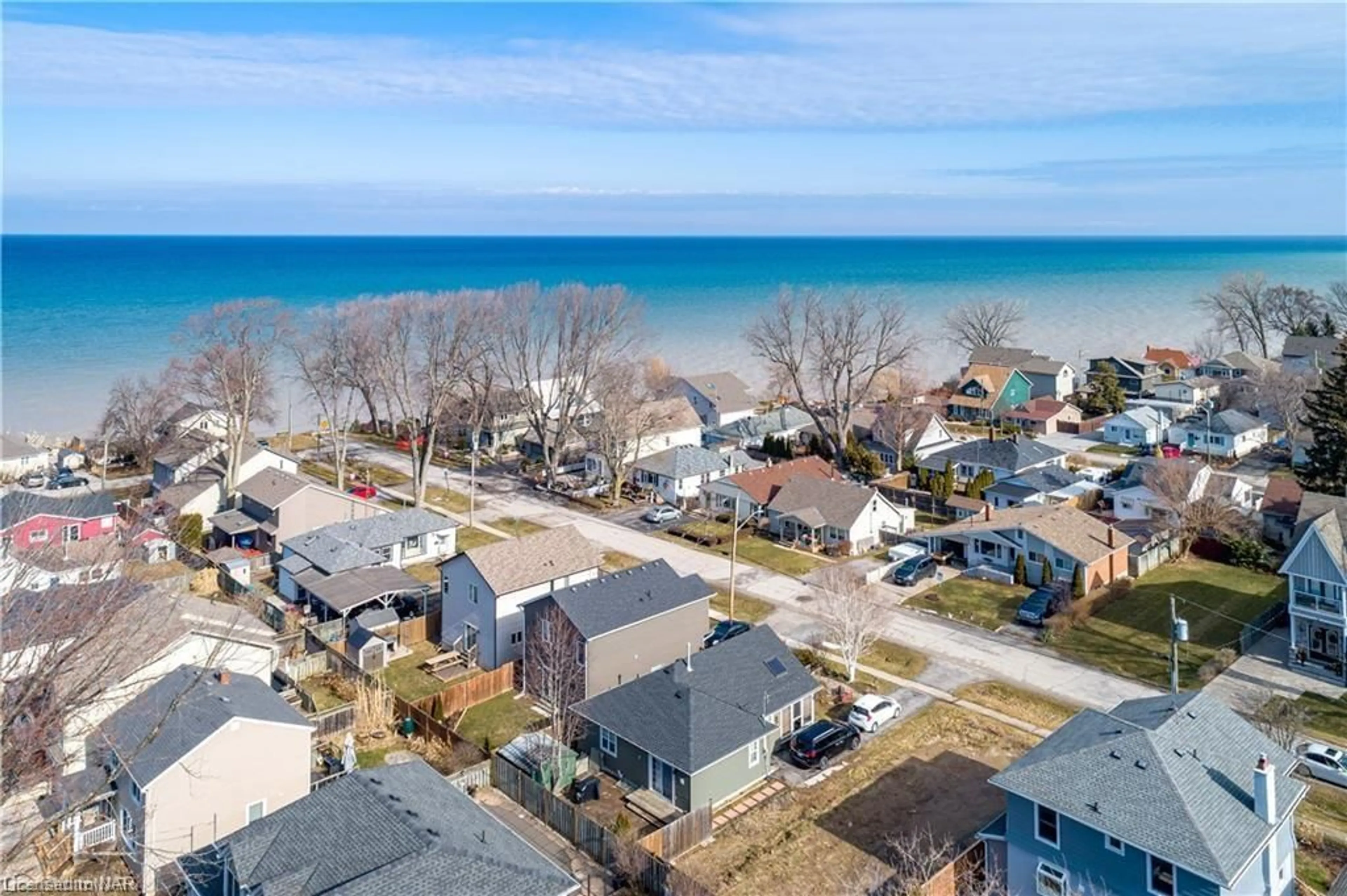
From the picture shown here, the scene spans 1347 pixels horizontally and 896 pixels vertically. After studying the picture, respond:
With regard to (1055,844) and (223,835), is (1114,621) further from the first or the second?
(223,835)

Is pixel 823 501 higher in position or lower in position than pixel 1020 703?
higher

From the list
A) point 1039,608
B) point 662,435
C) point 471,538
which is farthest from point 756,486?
point 1039,608

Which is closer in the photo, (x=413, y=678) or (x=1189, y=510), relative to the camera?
(x=413, y=678)

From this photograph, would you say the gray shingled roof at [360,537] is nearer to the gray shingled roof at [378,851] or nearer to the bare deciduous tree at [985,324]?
the gray shingled roof at [378,851]

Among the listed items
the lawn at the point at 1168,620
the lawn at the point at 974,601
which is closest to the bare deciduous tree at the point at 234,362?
the lawn at the point at 974,601

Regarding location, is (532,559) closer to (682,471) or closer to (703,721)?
(703,721)
